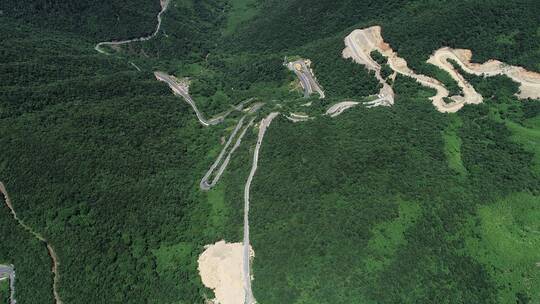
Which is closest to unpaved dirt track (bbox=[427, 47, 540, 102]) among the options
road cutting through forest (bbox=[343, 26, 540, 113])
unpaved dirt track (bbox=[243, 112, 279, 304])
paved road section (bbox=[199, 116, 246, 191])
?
road cutting through forest (bbox=[343, 26, 540, 113])

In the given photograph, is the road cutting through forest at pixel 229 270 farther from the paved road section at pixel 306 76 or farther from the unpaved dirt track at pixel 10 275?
the paved road section at pixel 306 76

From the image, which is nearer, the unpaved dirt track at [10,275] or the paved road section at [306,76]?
the unpaved dirt track at [10,275]

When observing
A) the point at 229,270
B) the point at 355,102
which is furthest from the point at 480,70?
the point at 229,270

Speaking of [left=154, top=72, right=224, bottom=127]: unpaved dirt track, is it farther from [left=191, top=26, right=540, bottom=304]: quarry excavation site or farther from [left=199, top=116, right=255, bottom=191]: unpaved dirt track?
[left=191, top=26, right=540, bottom=304]: quarry excavation site

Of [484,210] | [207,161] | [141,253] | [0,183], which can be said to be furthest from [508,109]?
[0,183]

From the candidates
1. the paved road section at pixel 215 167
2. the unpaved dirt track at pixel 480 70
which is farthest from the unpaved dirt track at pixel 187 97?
the unpaved dirt track at pixel 480 70

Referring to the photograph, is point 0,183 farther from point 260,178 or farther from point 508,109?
point 508,109
